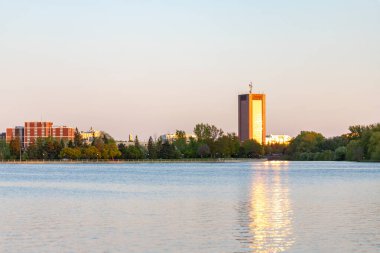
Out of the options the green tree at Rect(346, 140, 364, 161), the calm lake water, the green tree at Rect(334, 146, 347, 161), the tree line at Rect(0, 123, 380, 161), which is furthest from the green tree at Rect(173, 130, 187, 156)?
the calm lake water

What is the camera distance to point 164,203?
38.7 metres

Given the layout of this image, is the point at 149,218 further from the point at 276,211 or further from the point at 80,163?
the point at 80,163

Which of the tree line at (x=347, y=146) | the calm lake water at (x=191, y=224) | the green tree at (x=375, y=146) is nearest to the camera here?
the calm lake water at (x=191, y=224)

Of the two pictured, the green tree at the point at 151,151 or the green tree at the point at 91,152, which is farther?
the green tree at the point at 151,151

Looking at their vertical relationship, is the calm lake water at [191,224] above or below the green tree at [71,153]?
below

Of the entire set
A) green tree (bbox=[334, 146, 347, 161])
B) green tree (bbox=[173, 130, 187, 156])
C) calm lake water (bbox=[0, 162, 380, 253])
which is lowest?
Answer: calm lake water (bbox=[0, 162, 380, 253])

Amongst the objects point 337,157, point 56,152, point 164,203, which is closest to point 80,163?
point 56,152

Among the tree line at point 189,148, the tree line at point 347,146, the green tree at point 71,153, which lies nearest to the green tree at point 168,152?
the tree line at point 189,148

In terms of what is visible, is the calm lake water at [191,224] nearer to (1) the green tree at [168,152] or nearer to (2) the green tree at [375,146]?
(2) the green tree at [375,146]

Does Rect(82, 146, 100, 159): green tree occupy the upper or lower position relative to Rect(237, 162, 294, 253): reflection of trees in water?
upper

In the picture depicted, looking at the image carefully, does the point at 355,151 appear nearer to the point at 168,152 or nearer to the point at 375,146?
the point at 375,146

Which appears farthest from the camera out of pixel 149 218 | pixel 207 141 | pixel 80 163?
pixel 207 141

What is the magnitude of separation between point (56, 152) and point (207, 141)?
38.8 m

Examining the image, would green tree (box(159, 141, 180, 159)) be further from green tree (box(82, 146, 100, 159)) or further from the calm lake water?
the calm lake water
